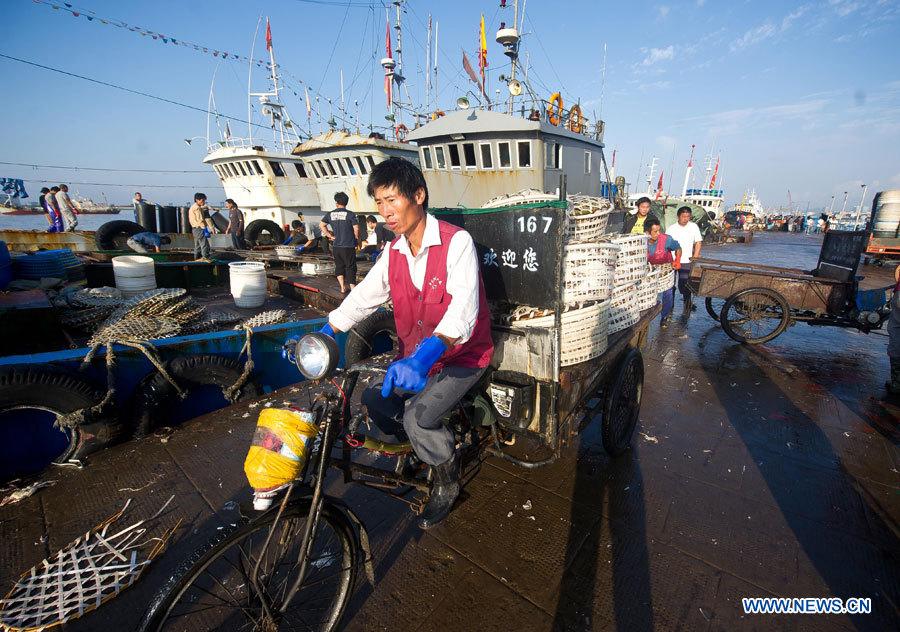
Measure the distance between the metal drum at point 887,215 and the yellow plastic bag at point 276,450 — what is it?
22.9 m

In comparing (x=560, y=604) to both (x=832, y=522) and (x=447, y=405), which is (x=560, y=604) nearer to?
(x=447, y=405)

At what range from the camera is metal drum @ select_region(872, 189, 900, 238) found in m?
15.6

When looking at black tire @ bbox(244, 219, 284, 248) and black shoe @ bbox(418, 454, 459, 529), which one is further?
black tire @ bbox(244, 219, 284, 248)

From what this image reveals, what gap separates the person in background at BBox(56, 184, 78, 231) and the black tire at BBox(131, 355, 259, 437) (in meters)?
13.3

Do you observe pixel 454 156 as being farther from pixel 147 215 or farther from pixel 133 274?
pixel 147 215

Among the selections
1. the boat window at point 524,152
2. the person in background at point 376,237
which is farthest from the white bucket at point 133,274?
the boat window at point 524,152

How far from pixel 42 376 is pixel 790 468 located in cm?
628

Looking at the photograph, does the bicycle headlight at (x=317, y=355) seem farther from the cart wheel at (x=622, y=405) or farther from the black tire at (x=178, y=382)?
the black tire at (x=178, y=382)

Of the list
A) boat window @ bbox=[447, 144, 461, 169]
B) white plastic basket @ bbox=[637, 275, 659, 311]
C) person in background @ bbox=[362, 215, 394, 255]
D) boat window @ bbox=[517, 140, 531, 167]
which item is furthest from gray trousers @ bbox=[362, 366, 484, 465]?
boat window @ bbox=[447, 144, 461, 169]

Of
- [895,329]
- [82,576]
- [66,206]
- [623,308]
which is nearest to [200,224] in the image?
[66,206]

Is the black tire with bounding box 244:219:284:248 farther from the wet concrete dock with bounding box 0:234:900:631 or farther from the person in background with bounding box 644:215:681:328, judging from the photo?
the person in background with bounding box 644:215:681:328

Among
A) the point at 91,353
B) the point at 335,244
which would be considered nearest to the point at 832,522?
the point at 91,353

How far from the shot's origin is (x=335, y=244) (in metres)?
7.15

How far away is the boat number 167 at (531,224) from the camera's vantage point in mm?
2457
